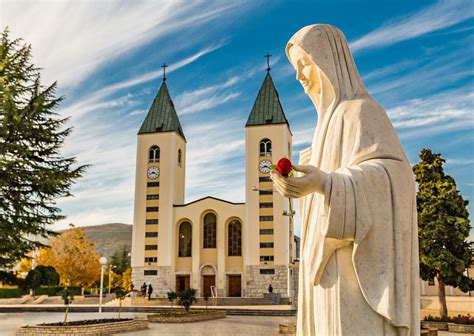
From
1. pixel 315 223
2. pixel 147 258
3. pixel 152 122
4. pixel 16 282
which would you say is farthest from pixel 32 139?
pixel 152 122

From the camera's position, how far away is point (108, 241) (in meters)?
169

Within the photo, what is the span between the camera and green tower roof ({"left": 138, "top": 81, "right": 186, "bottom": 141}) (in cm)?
5488

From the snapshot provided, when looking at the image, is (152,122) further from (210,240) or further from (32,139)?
(32,139)

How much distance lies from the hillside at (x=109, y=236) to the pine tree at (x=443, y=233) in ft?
490

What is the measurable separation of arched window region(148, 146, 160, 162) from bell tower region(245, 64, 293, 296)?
35.3ft

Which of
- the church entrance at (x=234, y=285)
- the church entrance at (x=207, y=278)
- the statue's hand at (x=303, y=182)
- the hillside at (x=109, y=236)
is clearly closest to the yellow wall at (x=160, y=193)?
the church entrance at (x=207, y=278)

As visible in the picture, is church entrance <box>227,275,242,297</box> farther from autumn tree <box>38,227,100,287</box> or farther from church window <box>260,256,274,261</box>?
autumn tree <box>38,227,100,287</box>

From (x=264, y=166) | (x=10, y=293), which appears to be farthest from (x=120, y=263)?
(x=264, y=166)

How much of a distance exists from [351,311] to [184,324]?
20.1 m

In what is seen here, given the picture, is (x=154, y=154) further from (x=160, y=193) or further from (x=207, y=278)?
(x=207, y=278)

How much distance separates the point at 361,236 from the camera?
2201 mm

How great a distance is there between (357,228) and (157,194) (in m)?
50.9

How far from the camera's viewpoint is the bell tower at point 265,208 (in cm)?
4694

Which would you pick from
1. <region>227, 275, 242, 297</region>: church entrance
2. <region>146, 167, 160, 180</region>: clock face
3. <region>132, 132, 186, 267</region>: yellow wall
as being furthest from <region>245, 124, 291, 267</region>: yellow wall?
<region>146, 167, 160, 180</region>: clock face
